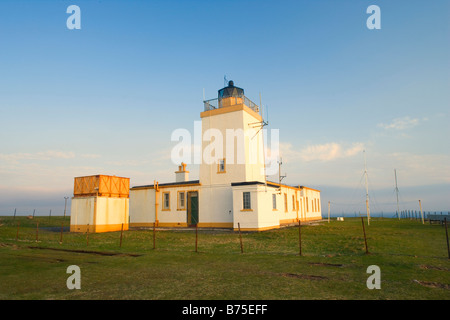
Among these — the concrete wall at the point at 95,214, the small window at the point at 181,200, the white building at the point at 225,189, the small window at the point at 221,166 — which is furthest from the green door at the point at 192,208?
the concrete wall at the point at 95,214

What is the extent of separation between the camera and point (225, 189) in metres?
26.9

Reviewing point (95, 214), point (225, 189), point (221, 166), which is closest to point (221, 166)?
point (221, 166)

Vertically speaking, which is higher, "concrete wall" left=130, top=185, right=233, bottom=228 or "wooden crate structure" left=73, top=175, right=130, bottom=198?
"wooden crate structure" left=73, top=175, right=130, bottom=198

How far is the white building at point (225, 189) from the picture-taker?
80.6 ft

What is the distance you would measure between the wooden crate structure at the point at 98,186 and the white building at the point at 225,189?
305 centimetres

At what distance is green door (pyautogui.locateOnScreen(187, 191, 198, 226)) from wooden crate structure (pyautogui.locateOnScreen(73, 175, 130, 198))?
22.6ft

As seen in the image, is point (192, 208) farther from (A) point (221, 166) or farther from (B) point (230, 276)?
(B) point (230, 276)

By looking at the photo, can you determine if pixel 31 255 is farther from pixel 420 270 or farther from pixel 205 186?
pixel 205 186

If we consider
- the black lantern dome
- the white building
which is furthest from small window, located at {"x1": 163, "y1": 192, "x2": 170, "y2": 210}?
the black lantern dome

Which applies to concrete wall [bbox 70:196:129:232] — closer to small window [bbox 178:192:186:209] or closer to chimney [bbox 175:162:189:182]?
small window [bbox 178:192:186:209]

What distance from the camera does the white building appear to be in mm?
24578

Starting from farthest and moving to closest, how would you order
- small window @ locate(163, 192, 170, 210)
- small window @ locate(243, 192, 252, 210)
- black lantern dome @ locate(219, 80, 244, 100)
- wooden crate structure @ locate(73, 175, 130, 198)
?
small window @ locate(163, 192, 170, 210)
black lantern dome @ locate(219, 80, 244, 100)
wooden crate structure @ locate(73, 175, 130, 198)
small window @ locate(243, 192, 252, 210)
